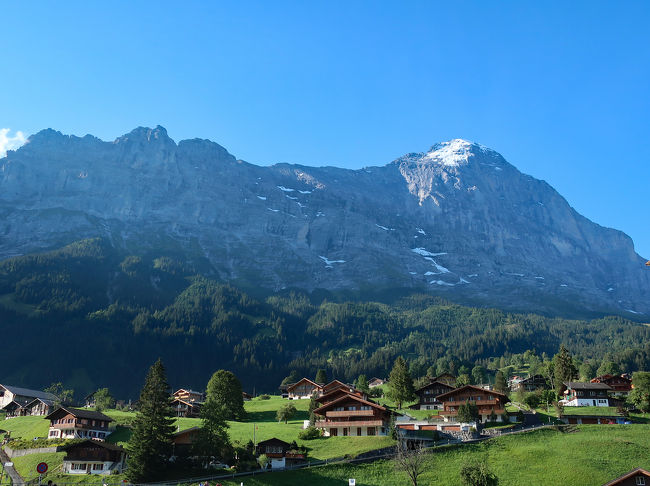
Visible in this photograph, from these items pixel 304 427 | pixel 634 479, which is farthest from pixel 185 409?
pixel 634 479

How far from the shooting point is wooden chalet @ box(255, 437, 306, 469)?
234ft

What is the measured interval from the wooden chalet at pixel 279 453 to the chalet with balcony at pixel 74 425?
28049mm

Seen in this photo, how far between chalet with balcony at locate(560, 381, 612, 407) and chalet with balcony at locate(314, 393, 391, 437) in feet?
138

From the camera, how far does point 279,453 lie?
73.4 m

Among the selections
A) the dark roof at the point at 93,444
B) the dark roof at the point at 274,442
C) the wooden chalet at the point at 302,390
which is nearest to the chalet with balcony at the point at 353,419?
the dark roof at the point at 274,442

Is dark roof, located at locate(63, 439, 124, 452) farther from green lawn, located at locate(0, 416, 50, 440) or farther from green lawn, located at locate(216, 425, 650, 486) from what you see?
green lawn, located at locate(216, 425, 650, 486)

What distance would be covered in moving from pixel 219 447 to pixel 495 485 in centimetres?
3442

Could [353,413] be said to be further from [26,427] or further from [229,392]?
[26,427]

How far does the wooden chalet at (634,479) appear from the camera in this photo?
52.4 metres

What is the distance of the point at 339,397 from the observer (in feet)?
300

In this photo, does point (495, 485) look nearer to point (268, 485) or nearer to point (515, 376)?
point (268, 485)

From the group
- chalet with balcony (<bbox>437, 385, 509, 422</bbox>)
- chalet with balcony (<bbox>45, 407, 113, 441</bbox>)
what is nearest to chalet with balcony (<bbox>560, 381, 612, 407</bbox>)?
chalet with balcony (<bbox>437, 385, 509, 422</bbox>)

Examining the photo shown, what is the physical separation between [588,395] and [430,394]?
30989mm

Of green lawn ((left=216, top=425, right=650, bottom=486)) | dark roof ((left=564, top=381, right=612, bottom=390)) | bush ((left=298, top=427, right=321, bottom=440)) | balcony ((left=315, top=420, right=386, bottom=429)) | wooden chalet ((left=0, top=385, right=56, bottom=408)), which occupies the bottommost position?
green lawn ((left=216, top=425, right=650, bottom=486))
